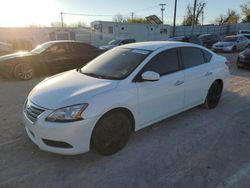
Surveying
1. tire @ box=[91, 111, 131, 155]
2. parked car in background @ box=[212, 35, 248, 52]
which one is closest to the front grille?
tire @ box=[91, 111, 131, 155]

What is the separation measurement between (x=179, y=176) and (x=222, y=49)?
1698 centimetres

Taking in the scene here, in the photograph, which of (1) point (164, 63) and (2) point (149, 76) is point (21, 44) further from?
(2) point (149, 76)

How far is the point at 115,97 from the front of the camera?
3.02m

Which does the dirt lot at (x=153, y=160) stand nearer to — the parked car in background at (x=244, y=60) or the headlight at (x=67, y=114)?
the headlight at (x=67, y=114)

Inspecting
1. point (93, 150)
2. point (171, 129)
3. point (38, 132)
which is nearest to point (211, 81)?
point (171, 129)

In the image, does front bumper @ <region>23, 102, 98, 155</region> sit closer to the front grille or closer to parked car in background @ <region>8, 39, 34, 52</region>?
the front grille

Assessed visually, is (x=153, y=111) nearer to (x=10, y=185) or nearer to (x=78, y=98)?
(x=78, y=98)

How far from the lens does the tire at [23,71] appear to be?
7891 mm

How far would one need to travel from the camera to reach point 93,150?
329 cm

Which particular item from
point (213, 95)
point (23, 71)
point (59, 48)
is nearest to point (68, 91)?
point (213, 95)

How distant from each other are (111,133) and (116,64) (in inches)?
48.7

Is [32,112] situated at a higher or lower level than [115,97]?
lower

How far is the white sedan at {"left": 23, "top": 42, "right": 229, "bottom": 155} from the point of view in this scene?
2801mm

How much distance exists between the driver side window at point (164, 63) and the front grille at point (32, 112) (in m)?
1.65
